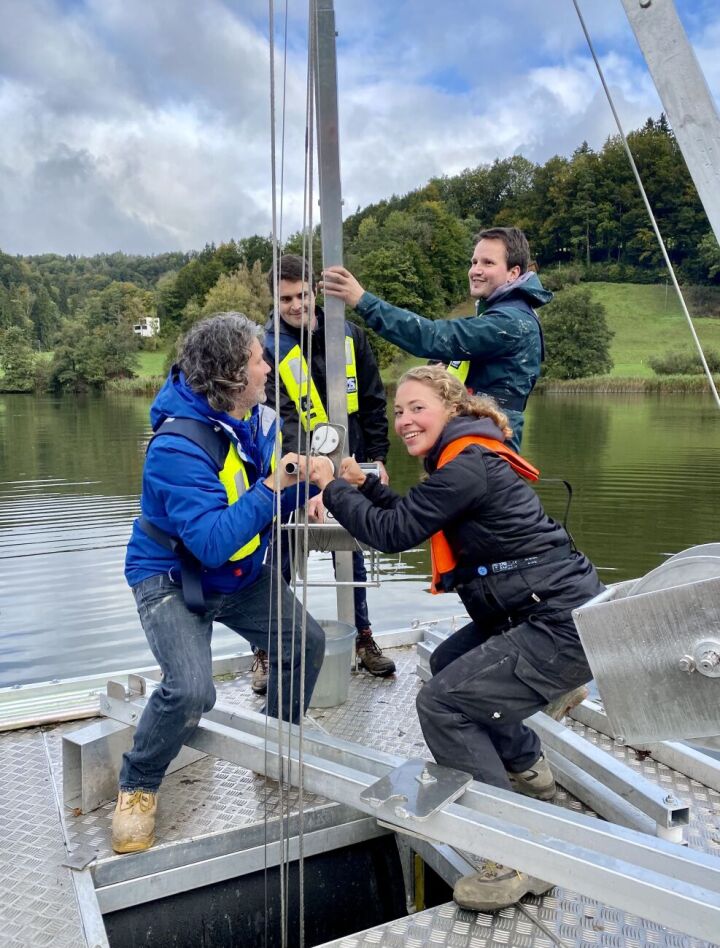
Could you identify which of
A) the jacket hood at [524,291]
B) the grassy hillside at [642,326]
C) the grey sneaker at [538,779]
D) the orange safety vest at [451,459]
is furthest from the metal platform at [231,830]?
the grassy hillside at [642,326]

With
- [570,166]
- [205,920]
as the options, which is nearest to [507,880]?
[205,920]

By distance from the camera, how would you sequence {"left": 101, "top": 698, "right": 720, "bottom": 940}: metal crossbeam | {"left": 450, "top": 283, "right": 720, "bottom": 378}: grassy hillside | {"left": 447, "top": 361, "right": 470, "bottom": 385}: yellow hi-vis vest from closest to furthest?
{"left": 101, "top": 698, "right": 720, "bottom": 940}: metal crossbeam
{"left": 447, "top": 361, "right": 470, "bottom": 385}: yellow hi-vis vest
{"left": 450, "top": 283, "right": 720, "bottom": 378}: grassy hillside

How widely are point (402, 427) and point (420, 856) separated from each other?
1642 millimetres

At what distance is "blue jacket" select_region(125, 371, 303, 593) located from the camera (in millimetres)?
2635

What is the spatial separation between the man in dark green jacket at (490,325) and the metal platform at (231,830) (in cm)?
153

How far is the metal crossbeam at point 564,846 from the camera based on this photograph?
5.85ft

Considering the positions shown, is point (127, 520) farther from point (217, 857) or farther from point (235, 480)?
point (217, 857)

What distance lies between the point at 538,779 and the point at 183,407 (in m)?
1.93

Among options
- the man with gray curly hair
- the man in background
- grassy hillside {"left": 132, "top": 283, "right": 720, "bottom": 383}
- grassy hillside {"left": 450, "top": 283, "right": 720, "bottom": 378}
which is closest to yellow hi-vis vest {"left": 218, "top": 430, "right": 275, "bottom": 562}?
the man with gray curly hair

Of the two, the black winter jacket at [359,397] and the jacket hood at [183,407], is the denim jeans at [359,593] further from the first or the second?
the jacket hood at [183,407]

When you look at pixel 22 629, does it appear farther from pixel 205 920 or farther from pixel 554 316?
pixel 554 316

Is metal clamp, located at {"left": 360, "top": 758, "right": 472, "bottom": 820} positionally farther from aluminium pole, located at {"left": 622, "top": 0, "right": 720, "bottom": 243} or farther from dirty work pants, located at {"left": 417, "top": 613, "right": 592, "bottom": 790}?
aluminium pole, located at {"left": 622, "top": 0, "right": 720, "bottom": 243}

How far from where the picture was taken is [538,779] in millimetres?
2926

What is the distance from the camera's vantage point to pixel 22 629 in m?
7.93
